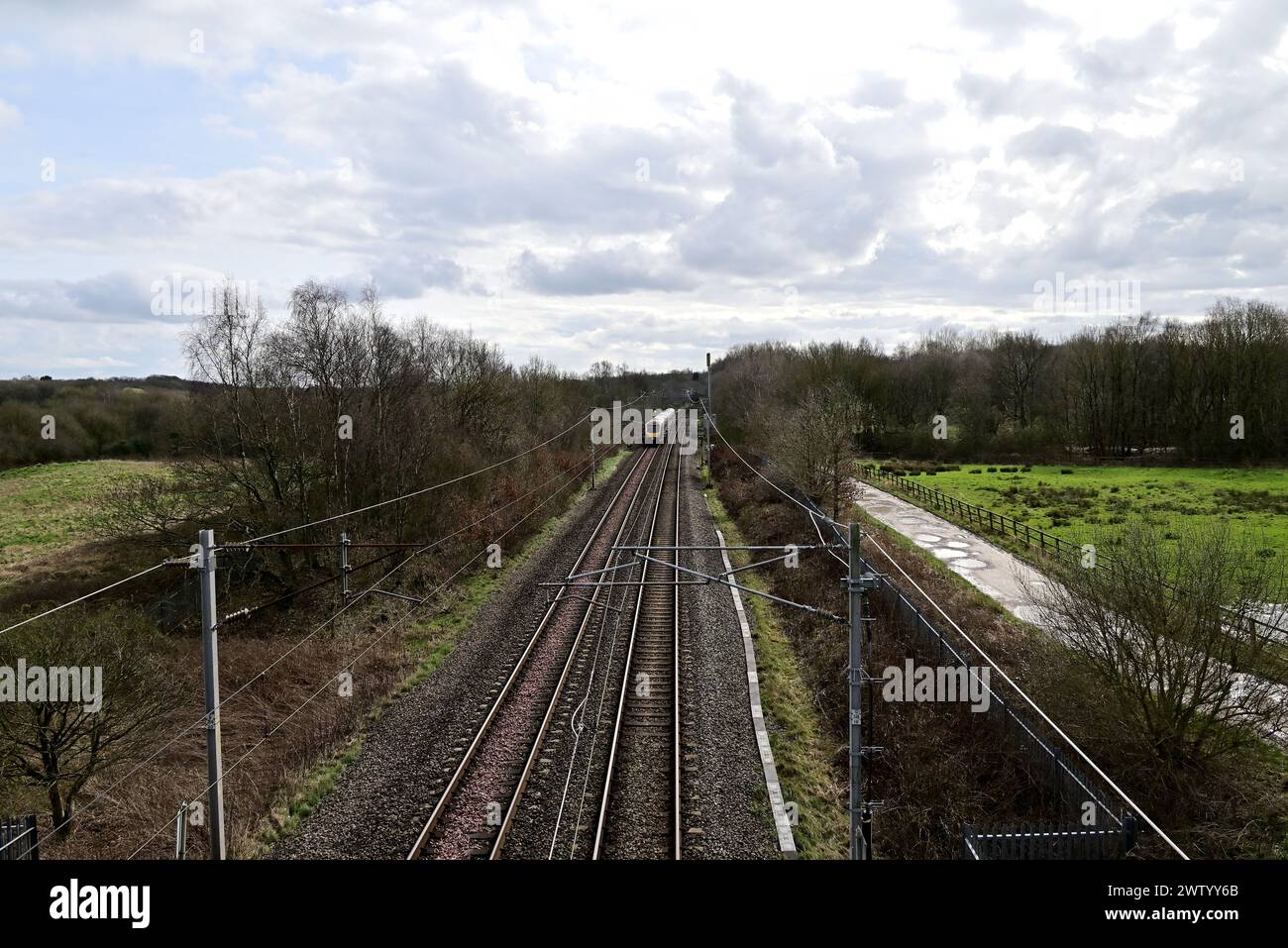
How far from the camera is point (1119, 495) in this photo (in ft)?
161

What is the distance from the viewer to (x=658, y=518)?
3850 centimetres

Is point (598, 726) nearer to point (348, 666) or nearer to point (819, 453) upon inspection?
point (348, 666)

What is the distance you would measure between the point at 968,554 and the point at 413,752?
92.4 ft

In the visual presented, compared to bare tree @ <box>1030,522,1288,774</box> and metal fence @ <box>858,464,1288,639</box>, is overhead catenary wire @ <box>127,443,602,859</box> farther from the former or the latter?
metal fence @ <box>858,464,1288,639</box>

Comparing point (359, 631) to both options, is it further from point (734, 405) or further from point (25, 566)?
point (734, 405)

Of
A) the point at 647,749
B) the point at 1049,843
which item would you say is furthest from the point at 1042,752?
the point at 647,749

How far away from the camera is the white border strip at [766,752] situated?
38.8 ft

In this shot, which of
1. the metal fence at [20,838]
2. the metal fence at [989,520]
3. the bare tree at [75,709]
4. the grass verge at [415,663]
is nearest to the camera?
the metal fence at [20,838]

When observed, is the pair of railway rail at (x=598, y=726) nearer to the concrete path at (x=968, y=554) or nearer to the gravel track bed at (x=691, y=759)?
the gravel track bed at (x=691, y=759)

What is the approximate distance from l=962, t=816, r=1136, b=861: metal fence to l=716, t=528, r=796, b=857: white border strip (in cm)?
250

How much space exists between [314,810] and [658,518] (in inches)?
1059

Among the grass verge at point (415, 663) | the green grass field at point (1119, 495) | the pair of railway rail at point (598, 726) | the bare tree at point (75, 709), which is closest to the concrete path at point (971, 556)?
the green grass field at point (1119, 495)

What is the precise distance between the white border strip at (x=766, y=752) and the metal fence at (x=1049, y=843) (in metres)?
2.50

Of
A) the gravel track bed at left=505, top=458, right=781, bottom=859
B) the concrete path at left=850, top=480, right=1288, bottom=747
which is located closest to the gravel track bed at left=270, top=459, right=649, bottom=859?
the gravel track bed at left=505, top=458, right=781, bottom=859
